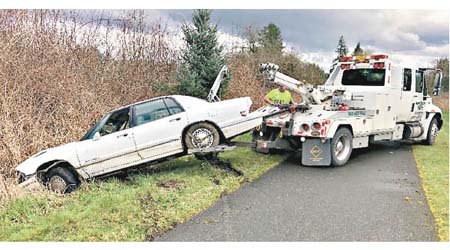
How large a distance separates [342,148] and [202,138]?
10.00 ft

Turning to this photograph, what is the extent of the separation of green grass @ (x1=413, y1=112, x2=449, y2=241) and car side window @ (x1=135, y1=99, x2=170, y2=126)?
436 centimetres

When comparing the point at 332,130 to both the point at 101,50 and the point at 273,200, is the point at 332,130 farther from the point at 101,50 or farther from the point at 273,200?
the point at 101,50

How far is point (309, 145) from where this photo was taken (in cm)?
777

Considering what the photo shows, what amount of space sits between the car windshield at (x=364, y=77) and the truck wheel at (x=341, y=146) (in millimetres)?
1676

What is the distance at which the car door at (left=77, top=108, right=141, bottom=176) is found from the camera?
6863 millimetres

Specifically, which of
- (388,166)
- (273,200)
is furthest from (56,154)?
(388,166)

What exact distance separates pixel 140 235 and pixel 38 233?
3.96ft

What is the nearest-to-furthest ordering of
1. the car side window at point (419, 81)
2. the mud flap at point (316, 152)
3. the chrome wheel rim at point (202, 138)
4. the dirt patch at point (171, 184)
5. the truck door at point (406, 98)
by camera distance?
the dirt patch at point (171, 184)
the chrome wheel rim at point (202, 138)
the mud flap at point (316, 152)
the truck door at point (406, 98)
the car side window at point (419, 81)

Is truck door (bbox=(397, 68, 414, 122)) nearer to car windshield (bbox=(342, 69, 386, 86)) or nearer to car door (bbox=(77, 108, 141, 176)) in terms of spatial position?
car windshield (bbox=(342, 69, 386, 86))

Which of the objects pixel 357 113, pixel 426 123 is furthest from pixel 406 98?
pixel 357 113

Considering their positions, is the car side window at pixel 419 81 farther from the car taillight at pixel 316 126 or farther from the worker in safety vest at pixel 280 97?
the car taillight at pixel 316 126

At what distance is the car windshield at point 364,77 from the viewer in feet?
29.7

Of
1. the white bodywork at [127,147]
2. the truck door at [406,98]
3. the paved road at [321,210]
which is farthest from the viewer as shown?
the truck door at [406,98]

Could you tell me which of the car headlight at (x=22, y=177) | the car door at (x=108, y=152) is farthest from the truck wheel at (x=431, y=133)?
the car headlight at (x=22, y=177)
